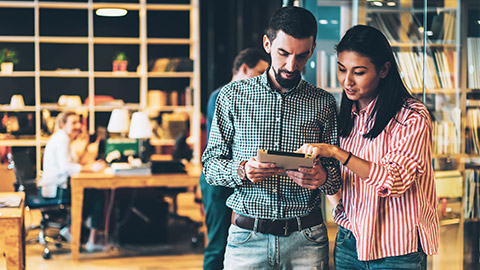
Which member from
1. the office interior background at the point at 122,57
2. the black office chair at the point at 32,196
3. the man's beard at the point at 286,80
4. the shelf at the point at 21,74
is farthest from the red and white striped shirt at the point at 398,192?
the shelf at the point at 21,74

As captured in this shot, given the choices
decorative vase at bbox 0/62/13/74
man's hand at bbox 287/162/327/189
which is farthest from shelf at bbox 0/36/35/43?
man's hand at bbox 287/162/327/189

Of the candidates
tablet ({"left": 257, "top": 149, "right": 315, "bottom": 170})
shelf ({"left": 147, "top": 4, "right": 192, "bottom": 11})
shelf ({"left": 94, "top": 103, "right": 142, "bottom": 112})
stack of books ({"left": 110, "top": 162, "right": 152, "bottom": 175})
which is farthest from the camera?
shelf ({"left": 147, "top": 4, "right": 192, "bottom": 11})

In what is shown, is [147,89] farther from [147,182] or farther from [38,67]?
[147,182]

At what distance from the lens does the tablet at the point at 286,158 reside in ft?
6.07

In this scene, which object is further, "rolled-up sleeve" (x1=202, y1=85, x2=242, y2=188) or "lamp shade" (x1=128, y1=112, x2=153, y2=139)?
"lamp shade" (x1=128, y1=112, x2=153, y2=139)

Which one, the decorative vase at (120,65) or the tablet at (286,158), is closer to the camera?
the tablet at (286,158)

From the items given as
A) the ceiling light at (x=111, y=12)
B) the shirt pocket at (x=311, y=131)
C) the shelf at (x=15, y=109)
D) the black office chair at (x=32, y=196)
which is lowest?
the black office chair at (x=32, y=196)

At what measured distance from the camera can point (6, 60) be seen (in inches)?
322

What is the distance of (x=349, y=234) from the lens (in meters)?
2.12

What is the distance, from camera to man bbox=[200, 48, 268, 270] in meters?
3.73

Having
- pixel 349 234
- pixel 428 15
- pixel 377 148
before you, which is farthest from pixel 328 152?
pixel 428 15

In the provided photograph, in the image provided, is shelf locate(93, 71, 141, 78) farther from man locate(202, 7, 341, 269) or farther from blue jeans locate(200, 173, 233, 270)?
man locate(202, 7, 341, 269)

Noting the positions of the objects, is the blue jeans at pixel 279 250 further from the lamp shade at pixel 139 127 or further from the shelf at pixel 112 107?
the shelf at pixel 112 107

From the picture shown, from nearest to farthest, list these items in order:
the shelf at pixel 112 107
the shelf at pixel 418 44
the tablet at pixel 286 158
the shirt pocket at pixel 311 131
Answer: the tablet at pixel 286 158 → the shirt pocket at pixel 311 131 → the shelf at pixel 418 44 → the shelf at pixel 112 107
